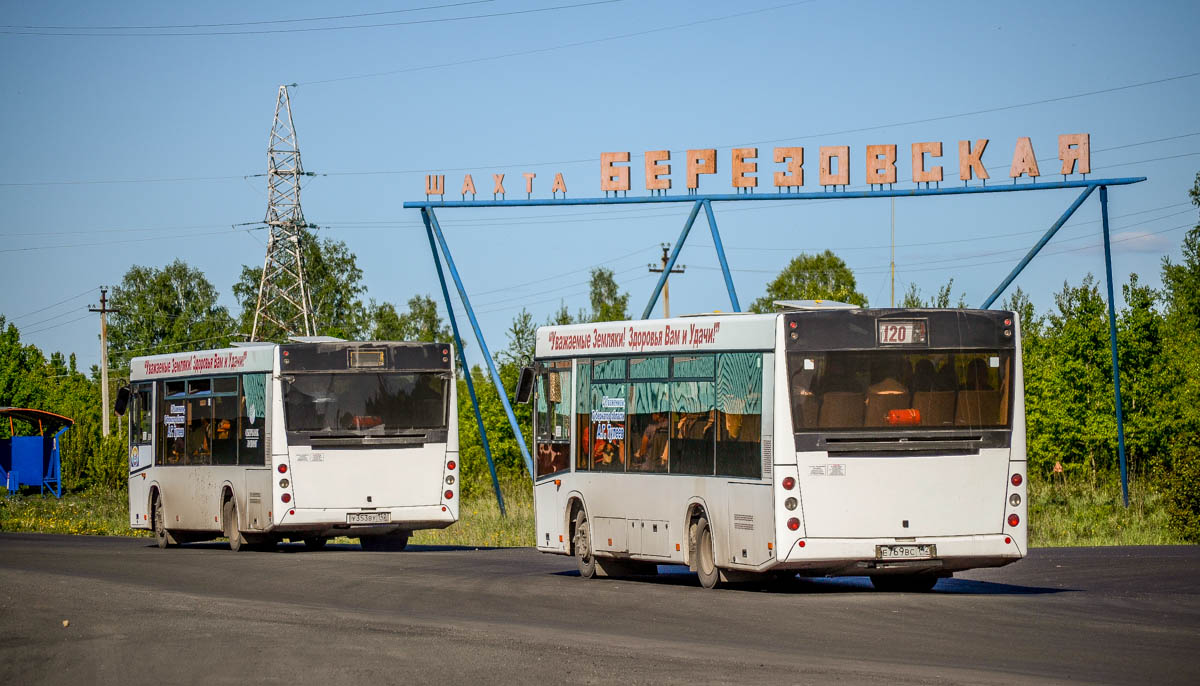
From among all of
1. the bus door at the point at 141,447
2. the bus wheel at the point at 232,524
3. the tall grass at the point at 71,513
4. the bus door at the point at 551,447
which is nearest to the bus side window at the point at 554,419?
the bus door at the point at 551,447

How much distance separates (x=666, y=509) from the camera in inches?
765

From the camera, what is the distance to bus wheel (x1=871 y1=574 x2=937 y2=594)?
18.6m

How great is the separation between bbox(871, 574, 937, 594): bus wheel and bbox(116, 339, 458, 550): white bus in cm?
942

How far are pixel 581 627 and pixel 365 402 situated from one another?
12.9 meters

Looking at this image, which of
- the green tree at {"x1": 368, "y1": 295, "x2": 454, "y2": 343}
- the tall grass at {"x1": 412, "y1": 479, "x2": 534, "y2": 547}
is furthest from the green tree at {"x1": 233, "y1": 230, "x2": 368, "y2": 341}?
the tall grass at {"x1": 412, "y1": 479, "x2": 534, "y2": 547}

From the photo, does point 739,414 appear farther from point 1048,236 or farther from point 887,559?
point 1048,236

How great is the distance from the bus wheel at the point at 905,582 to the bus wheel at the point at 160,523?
15.2 m

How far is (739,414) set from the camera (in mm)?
17906

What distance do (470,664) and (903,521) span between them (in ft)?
22.2

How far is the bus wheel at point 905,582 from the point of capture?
18.6 metres

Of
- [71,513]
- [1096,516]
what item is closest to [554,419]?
[1096,516]

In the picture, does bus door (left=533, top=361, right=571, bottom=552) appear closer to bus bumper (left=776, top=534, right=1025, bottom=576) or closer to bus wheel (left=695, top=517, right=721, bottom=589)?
Result: bus wheel (left=695, top=517, right=721, bottom=589)

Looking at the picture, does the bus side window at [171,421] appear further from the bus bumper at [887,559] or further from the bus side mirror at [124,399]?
the bus bumper at [887,559]

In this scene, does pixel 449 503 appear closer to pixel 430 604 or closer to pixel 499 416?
pixel 430 604
